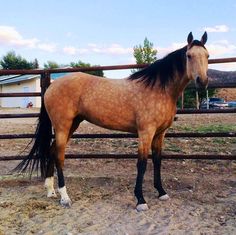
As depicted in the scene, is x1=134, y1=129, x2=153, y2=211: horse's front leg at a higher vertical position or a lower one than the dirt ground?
higher

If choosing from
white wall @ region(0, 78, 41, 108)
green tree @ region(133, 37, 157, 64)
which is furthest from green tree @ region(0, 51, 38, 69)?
green tree @ region(133, 37, 157, 64)

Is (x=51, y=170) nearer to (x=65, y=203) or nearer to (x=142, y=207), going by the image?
(x=65, y=203)

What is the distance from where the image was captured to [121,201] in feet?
12.9

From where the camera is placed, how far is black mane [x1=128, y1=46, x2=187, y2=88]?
3863mm

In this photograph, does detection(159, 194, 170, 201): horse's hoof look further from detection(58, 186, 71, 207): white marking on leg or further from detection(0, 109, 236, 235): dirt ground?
detection(58, 186, 71, 207): white marking on leg

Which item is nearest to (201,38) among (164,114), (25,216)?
(164,114)

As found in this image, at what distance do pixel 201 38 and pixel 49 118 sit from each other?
7.07 feet

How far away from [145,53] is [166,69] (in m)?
26.4

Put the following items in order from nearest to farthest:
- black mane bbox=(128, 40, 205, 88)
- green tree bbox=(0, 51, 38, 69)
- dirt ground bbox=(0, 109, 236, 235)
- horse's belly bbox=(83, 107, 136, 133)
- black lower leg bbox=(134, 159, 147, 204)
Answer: dirt ground bbox=(0, 109, 236, 235), black lower leg bbox=(134, 159, 147, 204), black mane bbox=(128, 40, 205, 88), horse's belly bbox=(83, 107, 136, 133), green tree bbox=(0, 51, 38, 69)

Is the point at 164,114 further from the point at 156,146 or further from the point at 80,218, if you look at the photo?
the point at 80,218

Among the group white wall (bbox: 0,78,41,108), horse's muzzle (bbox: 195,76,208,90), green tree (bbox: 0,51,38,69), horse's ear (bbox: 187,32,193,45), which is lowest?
white wall (bbox: 0,78,41,108)

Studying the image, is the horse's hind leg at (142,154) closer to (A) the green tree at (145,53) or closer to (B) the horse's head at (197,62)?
(B) the horse's head at (197,62)

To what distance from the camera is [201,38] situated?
3.76m

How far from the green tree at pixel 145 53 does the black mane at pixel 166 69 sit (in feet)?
80.8
